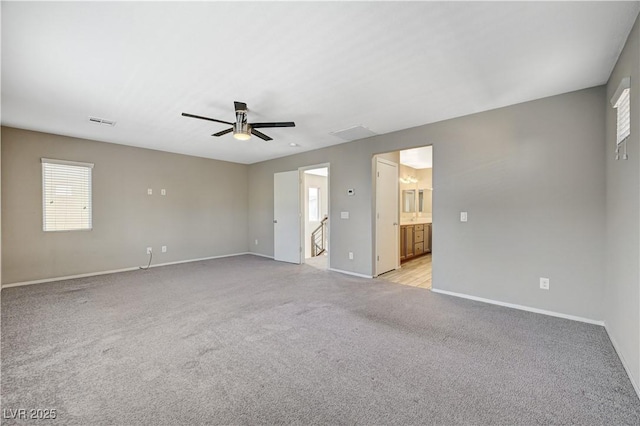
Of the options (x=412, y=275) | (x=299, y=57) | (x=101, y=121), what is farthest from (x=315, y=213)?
(x=299, y=57)

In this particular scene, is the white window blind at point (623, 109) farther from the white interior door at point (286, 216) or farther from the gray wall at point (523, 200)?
the white interior door at point (286, 216)

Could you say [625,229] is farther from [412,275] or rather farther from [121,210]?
[121,210]

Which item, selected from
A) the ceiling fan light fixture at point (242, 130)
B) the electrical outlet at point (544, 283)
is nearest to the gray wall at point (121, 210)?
the ceiling fan light fixture at point (242, 130)

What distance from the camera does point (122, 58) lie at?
2312 millimetres

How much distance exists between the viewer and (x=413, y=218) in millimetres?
7863

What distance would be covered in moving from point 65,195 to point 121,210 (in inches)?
33.3

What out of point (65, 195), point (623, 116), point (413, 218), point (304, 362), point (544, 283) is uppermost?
point (623, 116)

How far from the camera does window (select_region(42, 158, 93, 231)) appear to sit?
449 cm

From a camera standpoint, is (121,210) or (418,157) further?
(418,157)

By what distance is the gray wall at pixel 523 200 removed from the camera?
9.38ft

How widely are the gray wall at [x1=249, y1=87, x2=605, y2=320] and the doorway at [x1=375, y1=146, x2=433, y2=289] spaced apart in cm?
93

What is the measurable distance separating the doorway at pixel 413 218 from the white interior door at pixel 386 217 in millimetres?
38

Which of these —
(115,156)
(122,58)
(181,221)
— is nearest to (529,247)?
(122,58)

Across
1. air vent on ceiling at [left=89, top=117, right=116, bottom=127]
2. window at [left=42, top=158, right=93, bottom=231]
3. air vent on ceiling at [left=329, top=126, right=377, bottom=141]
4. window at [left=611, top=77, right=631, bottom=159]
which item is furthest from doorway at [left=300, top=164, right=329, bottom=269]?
window at [left=611, top=77, right=631, bottom=159]
